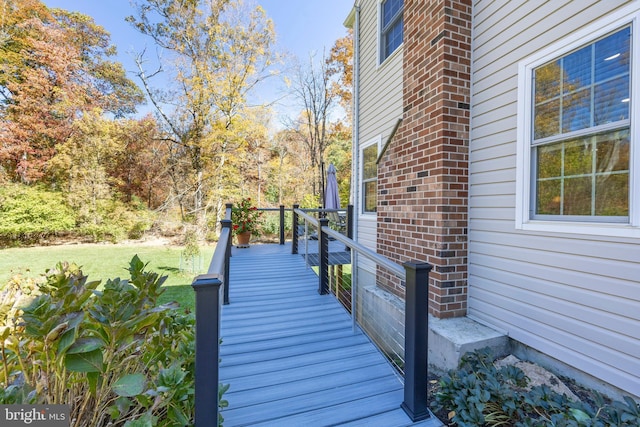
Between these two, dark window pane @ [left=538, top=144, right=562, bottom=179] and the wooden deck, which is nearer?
the wooden deck

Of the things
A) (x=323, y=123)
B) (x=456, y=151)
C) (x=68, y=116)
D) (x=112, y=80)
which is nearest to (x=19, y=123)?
(x=68, y=116)

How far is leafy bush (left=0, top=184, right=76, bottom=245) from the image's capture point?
10.7m

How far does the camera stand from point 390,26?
514cm

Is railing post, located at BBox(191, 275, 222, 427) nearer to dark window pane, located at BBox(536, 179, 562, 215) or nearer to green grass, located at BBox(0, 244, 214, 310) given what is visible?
dark window pane, located at BBox(536, 179, 562, 215)

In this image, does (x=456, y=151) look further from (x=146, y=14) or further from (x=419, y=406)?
(x=146, y=14)

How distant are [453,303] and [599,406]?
1.40 metres

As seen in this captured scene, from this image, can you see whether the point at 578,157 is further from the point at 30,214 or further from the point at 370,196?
the point at 30,214

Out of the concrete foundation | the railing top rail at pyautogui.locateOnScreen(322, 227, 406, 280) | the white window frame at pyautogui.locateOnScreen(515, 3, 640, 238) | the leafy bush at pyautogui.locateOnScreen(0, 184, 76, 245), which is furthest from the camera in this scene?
the leafy bush at pyautogui.locateOnScreen(0, 184, 76, 245)

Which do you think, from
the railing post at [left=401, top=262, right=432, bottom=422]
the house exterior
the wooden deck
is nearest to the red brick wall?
the house exterior

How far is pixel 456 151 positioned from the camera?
3092 millimetres

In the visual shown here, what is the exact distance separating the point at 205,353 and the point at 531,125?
3.03 m

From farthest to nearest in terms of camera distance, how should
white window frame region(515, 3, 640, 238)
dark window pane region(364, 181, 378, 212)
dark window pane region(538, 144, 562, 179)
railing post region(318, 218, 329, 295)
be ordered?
dark window pane region(364, 181, 378, 212)
railing post region(318, 218, 329, 295)
dark window pane region(538, 144, 562, 179)
white window frame region(515, 3, 640, 238)

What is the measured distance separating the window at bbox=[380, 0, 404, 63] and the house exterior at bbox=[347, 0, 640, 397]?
4.19 ft

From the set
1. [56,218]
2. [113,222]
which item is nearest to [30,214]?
[56,218]
